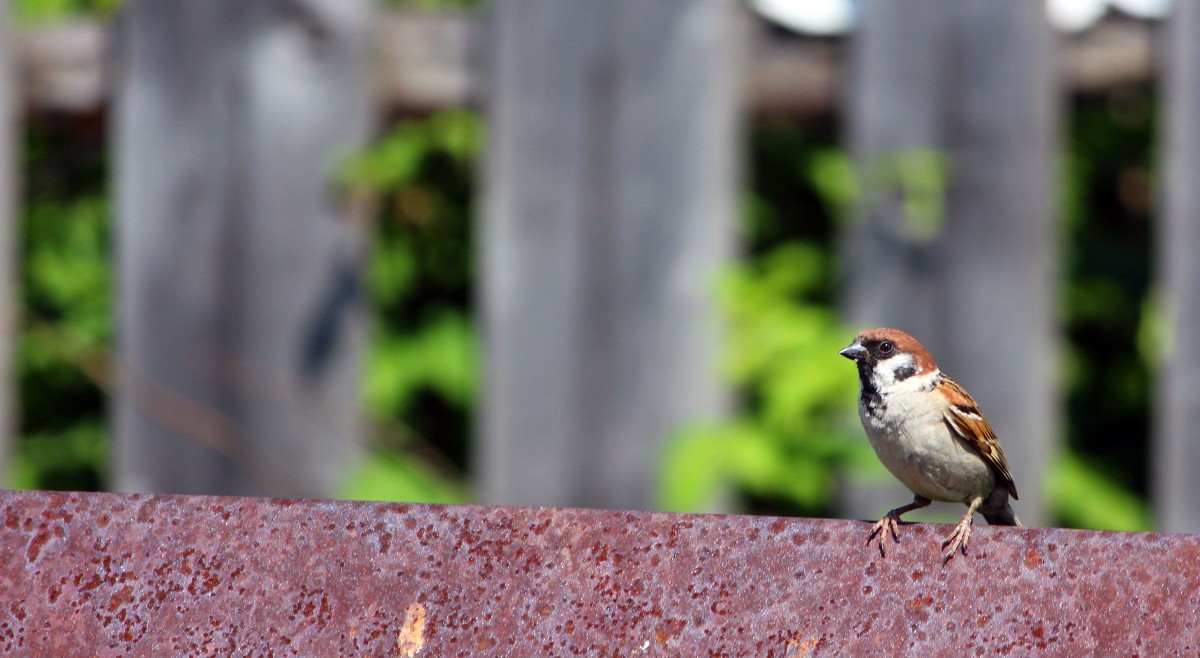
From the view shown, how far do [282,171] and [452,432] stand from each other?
115 cm

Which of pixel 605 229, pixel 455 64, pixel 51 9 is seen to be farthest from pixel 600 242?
pixel 51 9

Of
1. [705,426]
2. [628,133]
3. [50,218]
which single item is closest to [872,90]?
[628,133]

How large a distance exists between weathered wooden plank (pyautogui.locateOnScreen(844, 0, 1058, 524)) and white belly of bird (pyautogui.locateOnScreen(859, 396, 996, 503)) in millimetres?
440

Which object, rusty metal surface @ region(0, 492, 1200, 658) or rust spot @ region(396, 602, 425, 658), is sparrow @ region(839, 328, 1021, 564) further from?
rust spot @ region(396, 602, 425, 658)

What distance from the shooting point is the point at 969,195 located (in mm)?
3131

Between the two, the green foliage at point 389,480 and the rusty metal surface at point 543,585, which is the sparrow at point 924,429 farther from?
the green foliage at point 389,480

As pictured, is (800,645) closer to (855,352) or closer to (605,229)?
(855,352)

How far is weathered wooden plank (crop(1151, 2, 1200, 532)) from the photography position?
→ 2971 mm

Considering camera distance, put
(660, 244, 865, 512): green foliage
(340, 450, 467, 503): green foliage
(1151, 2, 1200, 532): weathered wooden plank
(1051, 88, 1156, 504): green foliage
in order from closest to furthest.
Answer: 1. (1151, 2, 1200, 532): weathered wooden plank
2. (660, 244, 865, 512): green foliage
3. (340, 450, 467, 503): green foliage
4. (1051, 88, 1156, 504): green foliage

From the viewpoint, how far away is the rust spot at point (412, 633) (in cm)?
143

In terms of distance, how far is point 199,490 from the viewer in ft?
10.8

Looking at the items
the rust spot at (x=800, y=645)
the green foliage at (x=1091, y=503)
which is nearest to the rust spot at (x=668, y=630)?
the rust spot at (x=800, y=645)

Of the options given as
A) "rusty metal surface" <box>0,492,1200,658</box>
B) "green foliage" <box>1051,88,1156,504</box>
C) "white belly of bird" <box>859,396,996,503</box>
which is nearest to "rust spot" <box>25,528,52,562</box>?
"rusty metal surface" <box>0,492,1200,658</box>

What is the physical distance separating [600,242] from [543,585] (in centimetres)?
184
